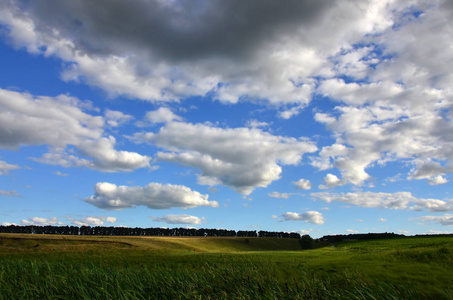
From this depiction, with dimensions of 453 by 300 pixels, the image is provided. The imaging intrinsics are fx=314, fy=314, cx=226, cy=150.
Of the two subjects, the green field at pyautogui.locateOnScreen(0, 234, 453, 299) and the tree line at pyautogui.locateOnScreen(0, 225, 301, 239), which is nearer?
the green field at pyautogui.locateOnScreen(0, 234, 453, 299)

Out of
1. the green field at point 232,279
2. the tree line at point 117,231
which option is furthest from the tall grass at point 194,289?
the tree line at point 117,231

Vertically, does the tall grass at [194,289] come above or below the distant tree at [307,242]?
above

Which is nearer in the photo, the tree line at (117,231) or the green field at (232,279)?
the green field at (232,279)

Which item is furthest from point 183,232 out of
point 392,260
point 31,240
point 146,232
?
point 392,260

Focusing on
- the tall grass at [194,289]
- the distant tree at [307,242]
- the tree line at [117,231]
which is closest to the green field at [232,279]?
the tall grass at [194,289]

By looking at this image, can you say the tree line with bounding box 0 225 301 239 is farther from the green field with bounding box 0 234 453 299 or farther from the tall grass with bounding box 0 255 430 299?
the tall grass with bounding box 0 255 430 299

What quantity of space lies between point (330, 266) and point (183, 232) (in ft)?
507

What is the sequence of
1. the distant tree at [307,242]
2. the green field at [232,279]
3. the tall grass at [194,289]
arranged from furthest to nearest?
1. the distant tree at [307,242]
2. the green field at [232,279]
3. the tall grass at [194,289]

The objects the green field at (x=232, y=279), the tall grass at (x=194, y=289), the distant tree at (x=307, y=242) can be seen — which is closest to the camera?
the tall grass at (x=194, y=289)

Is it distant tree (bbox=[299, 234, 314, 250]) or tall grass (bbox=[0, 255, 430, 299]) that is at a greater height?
tall grass (bbox=[0, 255, 430, 299])

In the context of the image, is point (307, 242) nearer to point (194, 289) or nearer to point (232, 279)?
point (232, 279)

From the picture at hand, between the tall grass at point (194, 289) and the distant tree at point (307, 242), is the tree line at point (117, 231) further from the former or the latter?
the tall grass at point (194, 289)

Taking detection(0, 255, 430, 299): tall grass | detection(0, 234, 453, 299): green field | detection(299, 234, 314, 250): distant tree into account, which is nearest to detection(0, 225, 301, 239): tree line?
detection(299, 234, 314, 250): distant tree

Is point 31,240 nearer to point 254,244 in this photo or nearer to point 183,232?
point 254,244
